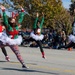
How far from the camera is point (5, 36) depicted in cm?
1148

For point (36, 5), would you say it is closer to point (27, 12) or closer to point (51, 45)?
point (27, 12)

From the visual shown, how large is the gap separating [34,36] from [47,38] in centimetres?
1281

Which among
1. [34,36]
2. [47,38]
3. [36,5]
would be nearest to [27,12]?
[36,5]

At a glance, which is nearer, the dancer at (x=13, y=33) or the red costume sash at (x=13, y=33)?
the dancer at (x=13, y=33)

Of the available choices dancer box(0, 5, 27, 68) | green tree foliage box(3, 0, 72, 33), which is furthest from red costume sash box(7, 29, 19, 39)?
green tree foliage box(3, 0, 72, 33)

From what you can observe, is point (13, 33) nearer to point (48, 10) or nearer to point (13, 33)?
point (13, 33)

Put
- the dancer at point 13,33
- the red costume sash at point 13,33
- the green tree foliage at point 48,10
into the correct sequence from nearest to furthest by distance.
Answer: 1. the dancer at point 13,33
2. the red costume sash at point 13,33
3. the green tree foliage at point 48,10

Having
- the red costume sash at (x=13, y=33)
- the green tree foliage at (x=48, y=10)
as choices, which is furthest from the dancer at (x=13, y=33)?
the green tree foliage at (x=48, y=10)

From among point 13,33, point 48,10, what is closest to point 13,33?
point 13,33

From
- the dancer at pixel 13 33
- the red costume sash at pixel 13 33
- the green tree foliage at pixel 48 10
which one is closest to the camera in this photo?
the dancer at pixel 13 33

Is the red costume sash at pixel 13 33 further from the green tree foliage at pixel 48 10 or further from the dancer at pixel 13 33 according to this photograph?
the green tree foliage at pixel 48 10

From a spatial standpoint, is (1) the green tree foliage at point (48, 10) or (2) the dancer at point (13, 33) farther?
(1) the green tree foliage at point (48, 10)

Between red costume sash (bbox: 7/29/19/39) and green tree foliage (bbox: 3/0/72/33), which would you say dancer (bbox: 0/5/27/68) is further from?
green tree foliage (bbox: 3/0/72/33)

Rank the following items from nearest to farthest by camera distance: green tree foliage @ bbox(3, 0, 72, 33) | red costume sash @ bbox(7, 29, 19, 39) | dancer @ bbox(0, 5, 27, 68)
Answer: dancer @ bbox(0, 5, 27, 68), red costume sash @ bbox(7, 29, 19, 39), green tree foliage @ bbox(3, 0, 72, 33)
